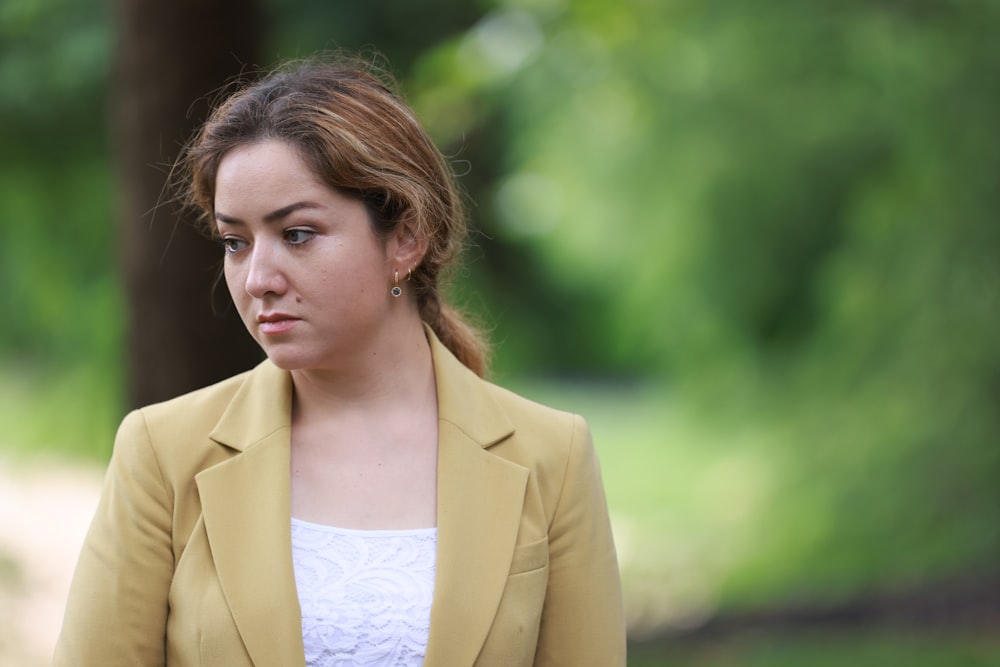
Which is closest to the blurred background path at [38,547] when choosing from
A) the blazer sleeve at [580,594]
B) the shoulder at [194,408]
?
the shoulder at [194,408]

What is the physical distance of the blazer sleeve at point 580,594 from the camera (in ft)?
7.65

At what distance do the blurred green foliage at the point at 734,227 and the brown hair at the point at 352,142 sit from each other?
312 centimetres

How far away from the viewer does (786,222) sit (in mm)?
6844

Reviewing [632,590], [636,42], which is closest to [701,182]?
[636,42]

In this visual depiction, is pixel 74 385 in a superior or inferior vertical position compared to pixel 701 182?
inferior

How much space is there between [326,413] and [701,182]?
15.4ft

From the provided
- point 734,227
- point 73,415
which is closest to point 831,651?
point 734,227

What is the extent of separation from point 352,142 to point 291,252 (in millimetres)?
200

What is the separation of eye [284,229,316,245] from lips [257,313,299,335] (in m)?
0.12

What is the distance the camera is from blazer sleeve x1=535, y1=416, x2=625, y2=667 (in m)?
2.33

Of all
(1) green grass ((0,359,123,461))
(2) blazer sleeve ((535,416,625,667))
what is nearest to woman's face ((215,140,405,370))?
(2) blazer sleeve ((535,416,625,667))

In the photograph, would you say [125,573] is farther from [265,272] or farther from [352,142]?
[352,142]

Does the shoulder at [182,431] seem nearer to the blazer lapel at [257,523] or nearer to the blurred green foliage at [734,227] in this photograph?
the blazer lapel at [257,523]

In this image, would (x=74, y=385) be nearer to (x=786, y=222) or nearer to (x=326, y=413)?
(x=786, y=222)
